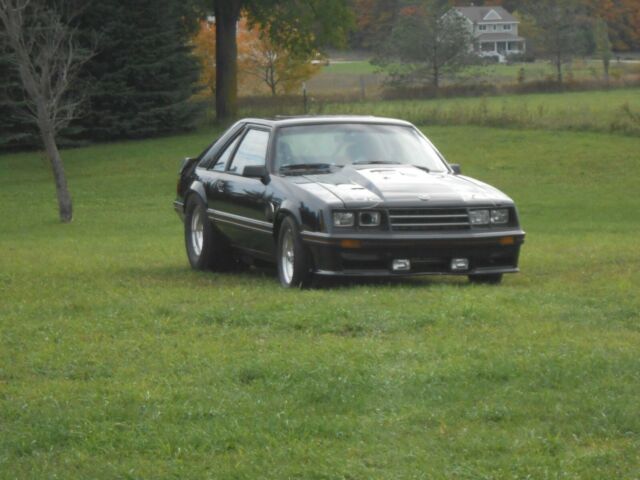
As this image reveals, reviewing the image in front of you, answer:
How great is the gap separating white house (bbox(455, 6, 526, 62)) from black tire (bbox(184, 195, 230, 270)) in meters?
77.8

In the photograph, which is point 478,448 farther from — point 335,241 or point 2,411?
point 335,241

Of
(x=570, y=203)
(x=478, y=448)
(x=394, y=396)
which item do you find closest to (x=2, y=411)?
(x=394, y=396)

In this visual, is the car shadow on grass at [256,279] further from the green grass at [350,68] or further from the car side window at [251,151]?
the green grass at [350,68]

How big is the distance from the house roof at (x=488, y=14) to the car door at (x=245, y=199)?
261ft

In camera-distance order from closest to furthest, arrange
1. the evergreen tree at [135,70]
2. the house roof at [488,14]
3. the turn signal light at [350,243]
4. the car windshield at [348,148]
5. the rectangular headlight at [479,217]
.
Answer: the turn signal light at [350,243], the rectangular headlight at [479,217], the car windshield at [348,148], the evergreen tree at [135,70], the house roof at [488,14]

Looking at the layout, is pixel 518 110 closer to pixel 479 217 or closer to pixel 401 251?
pixel 479 217

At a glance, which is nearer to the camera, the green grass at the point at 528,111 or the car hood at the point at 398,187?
the car hood at the point at 398,187

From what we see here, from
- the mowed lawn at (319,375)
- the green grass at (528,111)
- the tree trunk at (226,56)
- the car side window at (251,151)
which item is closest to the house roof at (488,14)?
the green grass at (528,111)

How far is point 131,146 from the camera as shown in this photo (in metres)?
43.6

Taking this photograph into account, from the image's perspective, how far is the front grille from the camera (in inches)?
434

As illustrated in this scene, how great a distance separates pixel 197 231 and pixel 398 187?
3.09m

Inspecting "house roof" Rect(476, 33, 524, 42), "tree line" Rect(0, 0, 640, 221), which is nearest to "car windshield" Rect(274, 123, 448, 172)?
"tree line" Rect(0, 0, 640, 221)

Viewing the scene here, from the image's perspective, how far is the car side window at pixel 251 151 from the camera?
1262 centimetres

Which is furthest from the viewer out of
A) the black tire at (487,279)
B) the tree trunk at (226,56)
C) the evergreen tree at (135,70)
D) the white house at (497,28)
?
the white house at (497,28)
